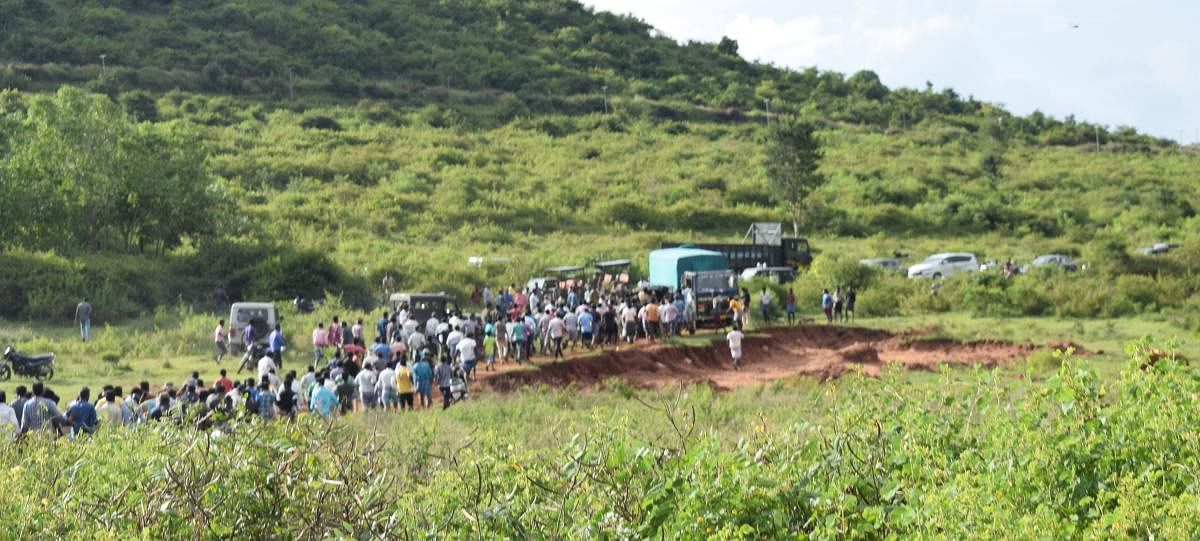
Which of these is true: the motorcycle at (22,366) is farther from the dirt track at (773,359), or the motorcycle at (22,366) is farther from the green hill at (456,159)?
the green hill at (456,159)

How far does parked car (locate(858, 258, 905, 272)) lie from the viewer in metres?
41.2

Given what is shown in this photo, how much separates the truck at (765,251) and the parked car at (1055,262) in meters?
6.89

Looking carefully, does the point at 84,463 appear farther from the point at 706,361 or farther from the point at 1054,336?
the point at 1054,336

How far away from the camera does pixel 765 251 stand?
4178cm

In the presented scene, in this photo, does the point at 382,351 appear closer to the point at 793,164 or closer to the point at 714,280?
the point at 714,280

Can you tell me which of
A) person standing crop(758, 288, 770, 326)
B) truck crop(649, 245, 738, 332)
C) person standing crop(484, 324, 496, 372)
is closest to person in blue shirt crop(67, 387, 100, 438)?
person standing crop(484, 324, 496, 372)

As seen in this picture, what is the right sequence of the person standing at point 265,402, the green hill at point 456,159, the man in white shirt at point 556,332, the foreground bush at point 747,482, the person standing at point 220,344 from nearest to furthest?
the foreground bush at point 747,482 < the person standing at point 265,402 < the man in white shirt at point 556,332 < the person standing at point 220,344 < the green hill at point 456,159

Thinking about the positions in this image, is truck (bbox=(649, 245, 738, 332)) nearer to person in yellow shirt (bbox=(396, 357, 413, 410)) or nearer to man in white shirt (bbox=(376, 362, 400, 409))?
person in yellow shirt (bbox=(396, 357, 413, 410))

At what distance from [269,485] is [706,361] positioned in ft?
67.6

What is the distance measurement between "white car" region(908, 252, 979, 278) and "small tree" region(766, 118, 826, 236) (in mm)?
10275

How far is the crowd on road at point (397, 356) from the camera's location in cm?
1603

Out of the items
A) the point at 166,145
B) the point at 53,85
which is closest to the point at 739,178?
the point at 166,145

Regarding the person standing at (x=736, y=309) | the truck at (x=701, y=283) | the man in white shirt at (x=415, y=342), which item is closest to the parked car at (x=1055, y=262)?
the truck at (x=701, y=283)

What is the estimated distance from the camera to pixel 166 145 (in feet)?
135
